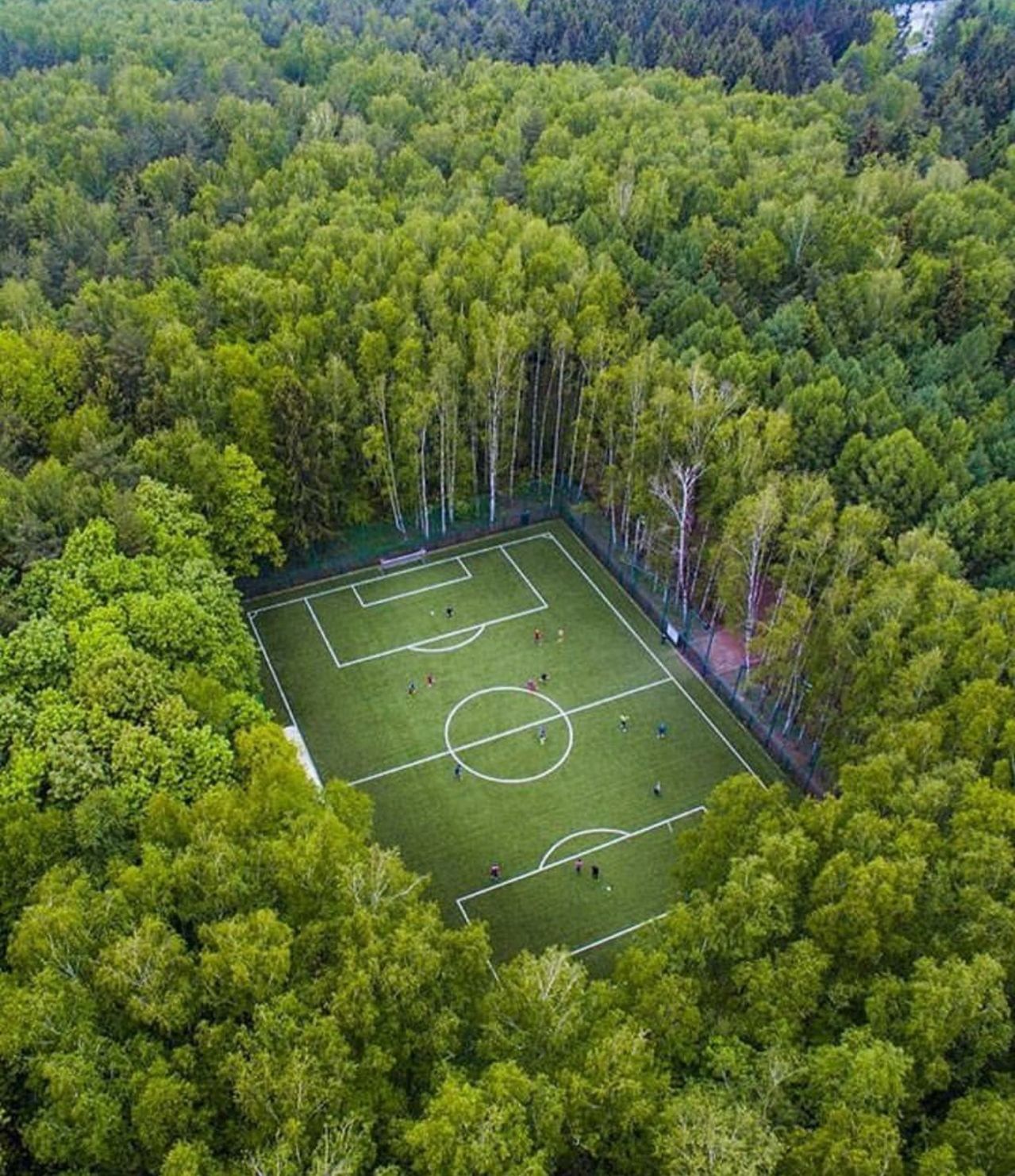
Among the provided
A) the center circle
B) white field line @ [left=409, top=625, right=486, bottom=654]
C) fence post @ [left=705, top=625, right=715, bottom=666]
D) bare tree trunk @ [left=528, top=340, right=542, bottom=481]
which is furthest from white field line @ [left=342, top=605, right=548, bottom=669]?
bare tree trunk @ [left=528, top=340, right=542, bottom=481]

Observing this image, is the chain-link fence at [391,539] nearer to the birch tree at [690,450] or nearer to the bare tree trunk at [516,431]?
the bare tree trunk at [516,431]

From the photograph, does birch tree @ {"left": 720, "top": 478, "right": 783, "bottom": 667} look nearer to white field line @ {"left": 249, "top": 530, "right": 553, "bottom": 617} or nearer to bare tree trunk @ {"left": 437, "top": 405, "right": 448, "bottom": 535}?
white field line @ {"left": 249, "top": 530, "right": 553, "bottom": 617}

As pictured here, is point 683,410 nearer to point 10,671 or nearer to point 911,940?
point 911,940

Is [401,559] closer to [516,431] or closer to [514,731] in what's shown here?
[516,431]

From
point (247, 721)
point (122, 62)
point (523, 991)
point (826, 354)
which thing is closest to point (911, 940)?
point (523, 991)

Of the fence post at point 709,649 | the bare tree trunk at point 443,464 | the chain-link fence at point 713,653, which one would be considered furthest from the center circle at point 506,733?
the bare tree trunk at point 443,464
